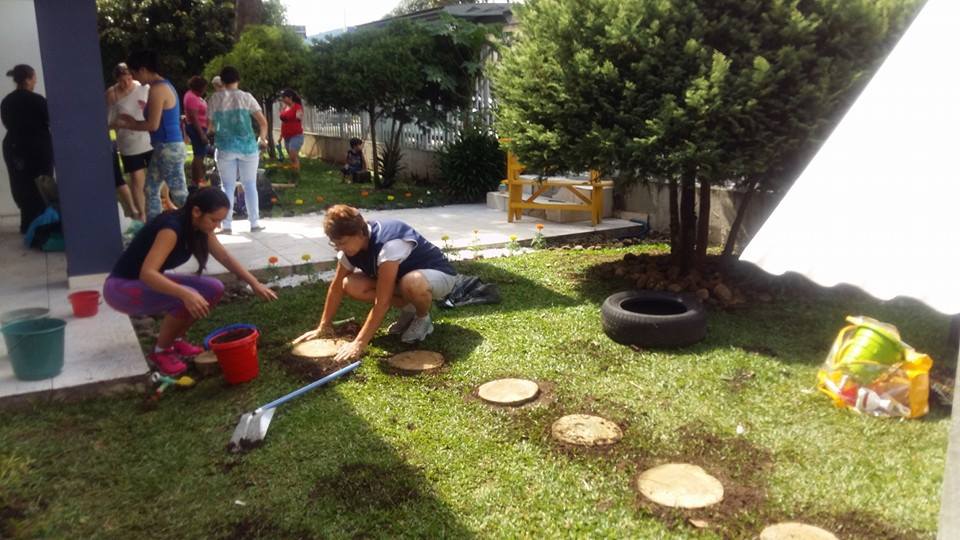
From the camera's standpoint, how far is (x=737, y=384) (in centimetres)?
413

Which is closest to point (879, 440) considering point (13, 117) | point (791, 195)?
point (791, 195)

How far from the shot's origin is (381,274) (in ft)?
14.3

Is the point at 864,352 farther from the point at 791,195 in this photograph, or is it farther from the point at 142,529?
the point at 142,529

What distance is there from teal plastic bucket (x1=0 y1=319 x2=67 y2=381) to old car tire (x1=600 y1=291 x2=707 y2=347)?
3.30m

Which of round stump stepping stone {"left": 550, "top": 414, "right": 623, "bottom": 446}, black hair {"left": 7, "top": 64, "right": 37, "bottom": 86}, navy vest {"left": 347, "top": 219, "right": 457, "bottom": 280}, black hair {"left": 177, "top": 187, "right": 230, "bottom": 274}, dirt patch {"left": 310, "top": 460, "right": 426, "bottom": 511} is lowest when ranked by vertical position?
dirt patch {"left": 310, "top": 460, "right": 426, "bottom": 511}

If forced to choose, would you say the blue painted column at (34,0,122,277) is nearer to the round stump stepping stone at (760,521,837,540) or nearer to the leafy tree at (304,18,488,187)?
the round stump stepping stone at (760,521,837,540)

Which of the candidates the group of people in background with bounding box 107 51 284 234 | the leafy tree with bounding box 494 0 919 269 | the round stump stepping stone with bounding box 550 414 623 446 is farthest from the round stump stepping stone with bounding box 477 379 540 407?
the group of people in background with bounding box 107 51 284 234

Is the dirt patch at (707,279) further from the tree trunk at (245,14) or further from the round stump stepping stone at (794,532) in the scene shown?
the tree trunk at (245,14)

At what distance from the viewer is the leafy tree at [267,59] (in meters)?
15.8

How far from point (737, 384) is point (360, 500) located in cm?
226

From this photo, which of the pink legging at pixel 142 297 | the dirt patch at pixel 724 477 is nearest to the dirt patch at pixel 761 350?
the dirt patch at pixel 724 477

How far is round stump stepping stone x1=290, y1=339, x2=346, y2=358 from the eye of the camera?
4562 mm

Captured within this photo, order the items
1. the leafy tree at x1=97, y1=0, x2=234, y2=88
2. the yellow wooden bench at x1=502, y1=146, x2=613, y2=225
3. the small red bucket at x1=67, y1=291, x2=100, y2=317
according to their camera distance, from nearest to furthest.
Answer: the small red bucket at x1=67, y1=291, x2=100, y2=317 < the yellow wooden bench at x1=502, y1=146, x2=613, y2=225 < the leafy tree at x1=97, y1=0, x2=234, y2=88

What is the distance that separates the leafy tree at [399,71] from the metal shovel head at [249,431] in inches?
339
